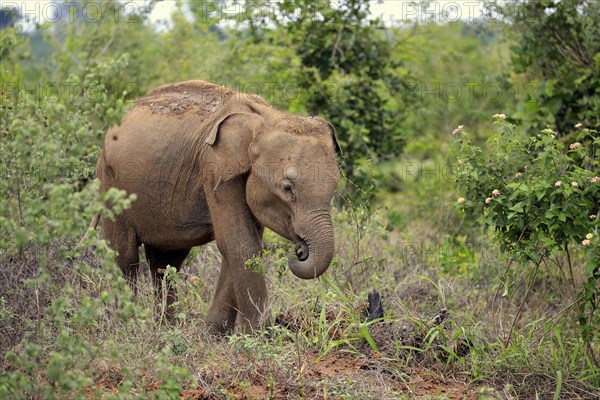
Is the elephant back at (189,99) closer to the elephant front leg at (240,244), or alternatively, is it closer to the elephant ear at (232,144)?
the elephant ear at (232,144)

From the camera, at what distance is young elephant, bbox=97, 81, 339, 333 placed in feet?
22.2

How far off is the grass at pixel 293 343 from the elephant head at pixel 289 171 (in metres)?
0.28

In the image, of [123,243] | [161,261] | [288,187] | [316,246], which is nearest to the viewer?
[316,246]

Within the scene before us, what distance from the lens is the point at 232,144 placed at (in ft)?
23.4

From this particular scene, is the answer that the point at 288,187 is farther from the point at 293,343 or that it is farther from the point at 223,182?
the point at 293,343

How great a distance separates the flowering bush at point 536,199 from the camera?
6.80m

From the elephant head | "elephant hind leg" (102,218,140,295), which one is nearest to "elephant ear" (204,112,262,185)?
the elephant head

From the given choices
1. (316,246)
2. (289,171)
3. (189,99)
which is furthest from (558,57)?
(316,246)

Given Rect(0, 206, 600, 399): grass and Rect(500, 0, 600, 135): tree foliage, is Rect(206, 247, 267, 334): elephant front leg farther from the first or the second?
Rect(500, 0, 600, 135): tree foliage

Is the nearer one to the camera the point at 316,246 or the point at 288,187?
the point at 316,246

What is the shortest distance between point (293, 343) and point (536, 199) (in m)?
2.12

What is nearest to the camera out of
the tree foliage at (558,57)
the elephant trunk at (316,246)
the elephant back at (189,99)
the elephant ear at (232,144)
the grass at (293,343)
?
the grass at (293,343)

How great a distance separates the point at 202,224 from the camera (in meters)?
7.51

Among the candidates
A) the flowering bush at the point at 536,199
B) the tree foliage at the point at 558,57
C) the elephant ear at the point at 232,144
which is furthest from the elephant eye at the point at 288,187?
the tree foliage at the point at 558,57
